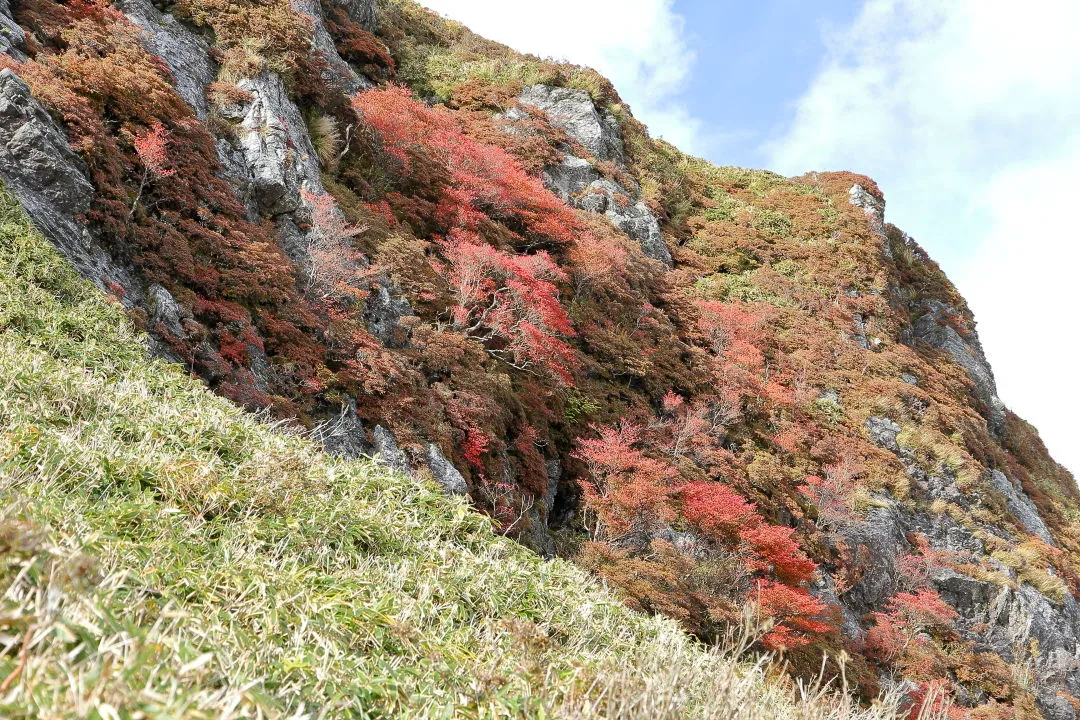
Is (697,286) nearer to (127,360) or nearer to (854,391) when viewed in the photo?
(854,391)

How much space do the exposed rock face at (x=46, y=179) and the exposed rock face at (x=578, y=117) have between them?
68.0 ft

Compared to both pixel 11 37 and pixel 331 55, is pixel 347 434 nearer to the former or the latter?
pixel 11 37

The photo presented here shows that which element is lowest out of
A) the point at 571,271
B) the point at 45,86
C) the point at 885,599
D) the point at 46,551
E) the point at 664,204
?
the point at 885,599

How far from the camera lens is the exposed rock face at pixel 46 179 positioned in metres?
6.80

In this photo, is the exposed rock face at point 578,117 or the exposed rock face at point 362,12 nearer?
the exposed rock face at point 362,12

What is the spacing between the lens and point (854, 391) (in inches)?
846

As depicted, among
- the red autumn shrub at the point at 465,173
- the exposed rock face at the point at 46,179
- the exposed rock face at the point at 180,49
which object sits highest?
the red autumn shrub at the point at 465,173

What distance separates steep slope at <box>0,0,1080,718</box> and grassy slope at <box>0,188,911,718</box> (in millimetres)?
1624

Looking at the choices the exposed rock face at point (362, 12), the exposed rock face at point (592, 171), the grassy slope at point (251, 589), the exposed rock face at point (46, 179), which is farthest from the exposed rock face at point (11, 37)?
the exposed rock face at point (592, 171)

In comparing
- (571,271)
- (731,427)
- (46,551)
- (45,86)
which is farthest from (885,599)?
(45,86)

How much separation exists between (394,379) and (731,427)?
11.1 m

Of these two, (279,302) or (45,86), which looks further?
(279,302)

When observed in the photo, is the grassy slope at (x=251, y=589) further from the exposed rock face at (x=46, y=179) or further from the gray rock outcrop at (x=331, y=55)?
the gray rock outcrop at (x=331, y=55)

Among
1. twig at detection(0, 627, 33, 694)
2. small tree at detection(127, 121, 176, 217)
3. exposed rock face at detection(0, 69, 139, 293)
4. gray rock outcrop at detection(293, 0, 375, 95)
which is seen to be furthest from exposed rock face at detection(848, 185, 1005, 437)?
twig at detection(0, 627, 33, 694)
